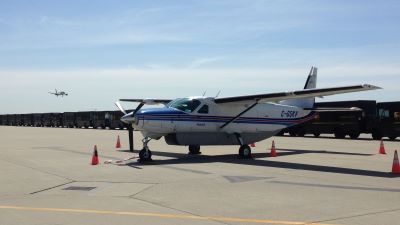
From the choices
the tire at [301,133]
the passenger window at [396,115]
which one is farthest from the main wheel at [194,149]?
the tire at [301,133]

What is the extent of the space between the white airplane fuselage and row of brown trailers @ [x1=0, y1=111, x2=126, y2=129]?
4212 cm

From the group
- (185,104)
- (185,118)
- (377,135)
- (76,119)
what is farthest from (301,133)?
(76,119)

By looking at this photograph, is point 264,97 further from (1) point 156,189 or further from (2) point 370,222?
(2) point 370,222

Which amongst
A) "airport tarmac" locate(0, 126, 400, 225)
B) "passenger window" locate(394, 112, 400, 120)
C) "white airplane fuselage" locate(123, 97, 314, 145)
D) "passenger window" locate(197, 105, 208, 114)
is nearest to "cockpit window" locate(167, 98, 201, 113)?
"white airplane fuselage" locate(123, 97, 314, 145)

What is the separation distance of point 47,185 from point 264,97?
33.2 feet

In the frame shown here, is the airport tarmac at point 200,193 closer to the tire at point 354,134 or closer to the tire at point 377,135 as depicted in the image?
the tire at point 377,135

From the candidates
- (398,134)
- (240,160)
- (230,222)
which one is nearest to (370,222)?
(230,222)

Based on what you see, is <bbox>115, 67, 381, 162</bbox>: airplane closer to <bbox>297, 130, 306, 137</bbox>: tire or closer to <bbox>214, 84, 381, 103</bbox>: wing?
<bbox>214, 84, 381, 103</bbox>: wing

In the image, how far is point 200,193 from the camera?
10.5 m

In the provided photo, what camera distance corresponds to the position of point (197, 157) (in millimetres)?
19922

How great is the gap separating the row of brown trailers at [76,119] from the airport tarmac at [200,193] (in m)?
47.7

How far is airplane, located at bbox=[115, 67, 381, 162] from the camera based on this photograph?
18188 millimetres

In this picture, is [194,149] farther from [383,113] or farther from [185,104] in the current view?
[383,113]

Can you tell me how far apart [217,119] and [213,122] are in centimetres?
23
